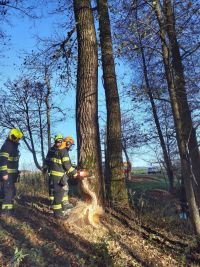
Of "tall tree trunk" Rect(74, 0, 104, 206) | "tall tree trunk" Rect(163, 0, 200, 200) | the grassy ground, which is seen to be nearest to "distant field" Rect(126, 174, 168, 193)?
"tall tree trunk" Rect(163, 0, 200, 200)

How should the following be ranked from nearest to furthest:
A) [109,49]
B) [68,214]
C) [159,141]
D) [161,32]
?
1. [161,32]
2. [68,214]
3. [109,49]
4. [159,141]

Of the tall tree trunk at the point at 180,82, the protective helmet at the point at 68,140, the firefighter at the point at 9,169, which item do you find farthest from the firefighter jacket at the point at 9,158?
the tall tree trunk at the point at 180,82

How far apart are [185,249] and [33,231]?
3.10 m

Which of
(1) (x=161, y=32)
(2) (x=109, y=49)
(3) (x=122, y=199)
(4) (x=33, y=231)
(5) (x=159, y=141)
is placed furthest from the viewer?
(5) (x=159, y=141)

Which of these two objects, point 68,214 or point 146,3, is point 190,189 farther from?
point 146,3

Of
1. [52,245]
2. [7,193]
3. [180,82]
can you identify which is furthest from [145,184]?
[52,245]

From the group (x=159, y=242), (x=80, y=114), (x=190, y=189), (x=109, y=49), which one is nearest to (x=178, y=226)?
(x=159, y=242)

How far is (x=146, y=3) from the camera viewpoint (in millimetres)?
7488

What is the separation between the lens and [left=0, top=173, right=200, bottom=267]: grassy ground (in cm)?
600

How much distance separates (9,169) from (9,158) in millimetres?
265

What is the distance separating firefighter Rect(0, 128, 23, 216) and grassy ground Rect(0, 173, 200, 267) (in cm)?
37

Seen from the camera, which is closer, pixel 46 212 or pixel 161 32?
pixel 161 32

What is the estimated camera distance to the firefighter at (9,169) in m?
8.10

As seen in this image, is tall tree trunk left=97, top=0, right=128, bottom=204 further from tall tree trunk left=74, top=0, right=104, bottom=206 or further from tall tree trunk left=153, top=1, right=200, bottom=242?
tall tree trunk left=153, top=1, right=200, bottom=242
